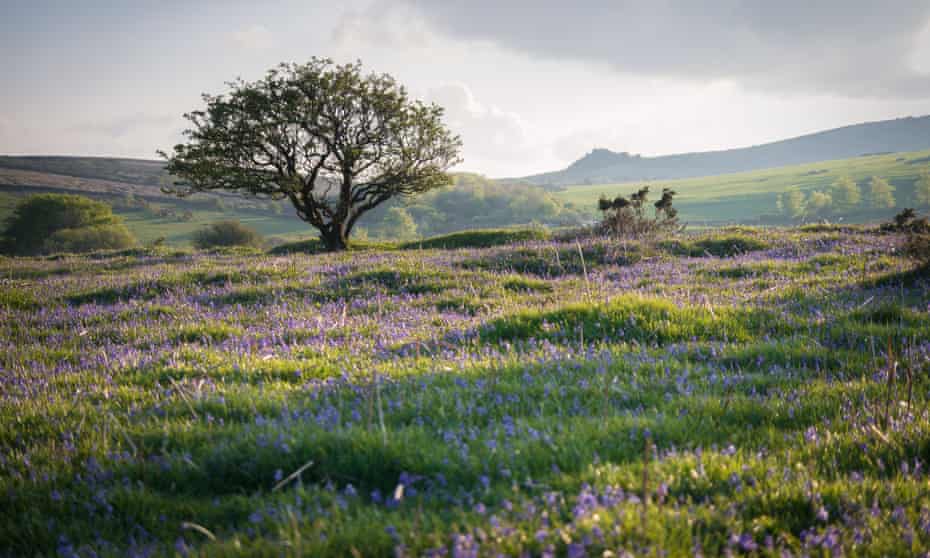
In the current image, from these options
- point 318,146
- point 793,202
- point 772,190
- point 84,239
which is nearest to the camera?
point 318,146

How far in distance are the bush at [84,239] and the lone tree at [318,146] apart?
158ft

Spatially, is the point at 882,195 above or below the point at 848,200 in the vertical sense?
above

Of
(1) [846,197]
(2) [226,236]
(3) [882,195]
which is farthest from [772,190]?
(2) [226,236]

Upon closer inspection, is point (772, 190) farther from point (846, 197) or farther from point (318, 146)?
point (318, 146)

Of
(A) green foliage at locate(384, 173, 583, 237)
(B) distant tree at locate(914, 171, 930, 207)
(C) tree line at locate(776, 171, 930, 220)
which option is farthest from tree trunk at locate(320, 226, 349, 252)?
(B) distant tree at locate(914, 171, 930, 207)

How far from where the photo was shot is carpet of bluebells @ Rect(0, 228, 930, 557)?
2350 millimetres

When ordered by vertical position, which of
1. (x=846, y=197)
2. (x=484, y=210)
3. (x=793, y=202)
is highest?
(x=484, y=210)

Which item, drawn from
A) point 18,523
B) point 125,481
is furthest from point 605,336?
point 18,523

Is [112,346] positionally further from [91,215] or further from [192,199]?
[192,199]

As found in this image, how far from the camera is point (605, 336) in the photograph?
243 inches

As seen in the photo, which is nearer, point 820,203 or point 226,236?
point 226,236

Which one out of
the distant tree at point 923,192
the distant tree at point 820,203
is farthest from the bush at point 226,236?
the distant tree at point 923,192

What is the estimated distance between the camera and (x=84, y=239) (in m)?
67.6

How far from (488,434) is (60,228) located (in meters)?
94.6
